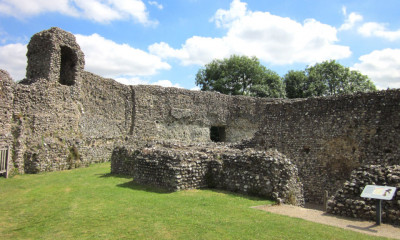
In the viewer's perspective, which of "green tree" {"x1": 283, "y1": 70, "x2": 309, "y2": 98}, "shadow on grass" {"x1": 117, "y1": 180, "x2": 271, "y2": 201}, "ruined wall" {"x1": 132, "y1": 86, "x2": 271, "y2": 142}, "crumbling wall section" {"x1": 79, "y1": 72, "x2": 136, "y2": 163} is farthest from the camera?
"green tree" {"x1": 283, "y1": 70, "x2": 309, "y2": 98}

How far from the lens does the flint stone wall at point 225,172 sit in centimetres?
912

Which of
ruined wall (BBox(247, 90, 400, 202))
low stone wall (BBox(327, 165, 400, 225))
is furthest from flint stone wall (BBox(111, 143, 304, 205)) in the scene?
ruined wall (BBox(247, 90, 400, 202))

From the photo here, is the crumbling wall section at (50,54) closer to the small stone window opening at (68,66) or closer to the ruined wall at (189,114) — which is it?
the small stone window opening at (68,66)

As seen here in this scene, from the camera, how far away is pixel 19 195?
388 inches

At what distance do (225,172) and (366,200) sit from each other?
4417 millimetres

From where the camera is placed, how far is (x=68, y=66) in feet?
68.6

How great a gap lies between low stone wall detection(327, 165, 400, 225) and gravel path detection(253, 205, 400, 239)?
0.80 feet

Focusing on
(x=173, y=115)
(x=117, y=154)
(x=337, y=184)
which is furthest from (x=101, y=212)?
(x=173, y=115)

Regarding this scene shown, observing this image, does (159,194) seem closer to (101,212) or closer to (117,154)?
(101,212)

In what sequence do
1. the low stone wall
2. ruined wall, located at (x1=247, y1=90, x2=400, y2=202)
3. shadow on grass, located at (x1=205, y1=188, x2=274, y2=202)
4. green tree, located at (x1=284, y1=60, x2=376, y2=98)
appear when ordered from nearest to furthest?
the low stone wall, shadow on grass, located at (x1=205, y1=188, x2=274, y2=202), ruined wall, located at (x1=247, y1=90, x2=400, y2=202), green tree, located at (x1=284, y1=60, x2=376, y2=98)

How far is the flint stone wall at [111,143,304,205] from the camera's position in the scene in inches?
359

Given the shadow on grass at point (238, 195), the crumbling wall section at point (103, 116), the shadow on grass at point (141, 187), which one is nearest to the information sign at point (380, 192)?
the shadow on grass at point (238, 195)

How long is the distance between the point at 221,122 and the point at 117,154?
18.2 meters

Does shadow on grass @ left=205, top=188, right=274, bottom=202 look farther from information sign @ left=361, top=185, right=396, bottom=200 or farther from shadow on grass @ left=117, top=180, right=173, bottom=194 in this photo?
information sign @ left=361, top=185, right=396, bottom=200
